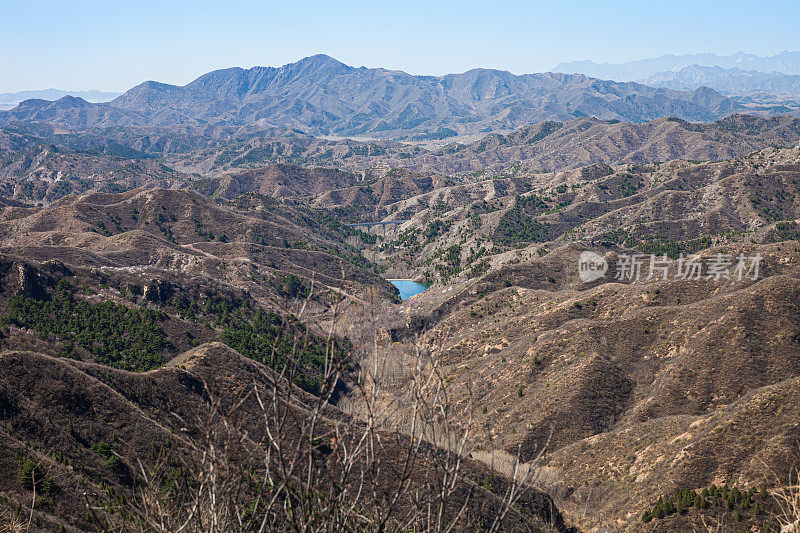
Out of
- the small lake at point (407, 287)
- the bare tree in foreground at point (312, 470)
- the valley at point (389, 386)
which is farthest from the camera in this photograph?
the small lake at point (407, 287)

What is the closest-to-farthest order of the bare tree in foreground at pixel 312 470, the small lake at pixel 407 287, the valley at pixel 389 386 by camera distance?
1. the bare tree in foreground at pixel 312 470
2. the valley at pixel 389 386
3. the small lake at pixel 407 287

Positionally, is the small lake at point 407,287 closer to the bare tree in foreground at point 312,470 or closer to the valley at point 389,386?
the valley at point 389,386

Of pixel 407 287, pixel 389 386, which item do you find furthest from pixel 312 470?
pixel 407 287

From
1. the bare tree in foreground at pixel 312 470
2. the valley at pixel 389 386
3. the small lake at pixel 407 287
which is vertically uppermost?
the bare tree in foreground at pixel 312 470

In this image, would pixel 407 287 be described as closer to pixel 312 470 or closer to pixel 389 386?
pixel 389 386

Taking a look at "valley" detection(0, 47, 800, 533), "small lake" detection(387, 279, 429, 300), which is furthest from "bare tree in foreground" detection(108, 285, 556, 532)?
"small lake" detection(387, 279, 429, 300)

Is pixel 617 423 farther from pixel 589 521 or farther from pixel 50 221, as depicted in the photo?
pixel 50 221

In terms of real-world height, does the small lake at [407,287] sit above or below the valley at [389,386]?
below

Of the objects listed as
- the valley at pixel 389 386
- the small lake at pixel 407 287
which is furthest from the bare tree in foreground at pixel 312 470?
the small lake at pixel 407 287

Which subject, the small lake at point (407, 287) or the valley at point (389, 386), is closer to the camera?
the valley at point (389, 386)

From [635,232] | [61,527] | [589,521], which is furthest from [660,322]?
[635,232]
